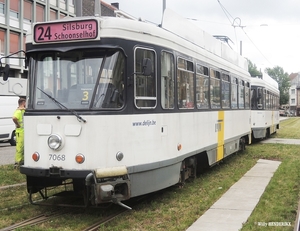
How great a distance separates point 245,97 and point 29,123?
979cm

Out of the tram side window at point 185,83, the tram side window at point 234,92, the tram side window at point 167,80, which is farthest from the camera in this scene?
the tram side window at point 234,92

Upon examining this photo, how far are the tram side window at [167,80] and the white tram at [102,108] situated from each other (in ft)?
0.06

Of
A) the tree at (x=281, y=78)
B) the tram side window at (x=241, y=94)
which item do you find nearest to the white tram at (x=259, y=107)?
the tram side window at (x=241, y=94)

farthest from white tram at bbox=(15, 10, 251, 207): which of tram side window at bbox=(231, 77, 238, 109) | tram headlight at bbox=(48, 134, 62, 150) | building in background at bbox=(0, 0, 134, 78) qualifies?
building in background at bbox=(0, 0, 134, 78)

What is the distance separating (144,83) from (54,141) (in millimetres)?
1688

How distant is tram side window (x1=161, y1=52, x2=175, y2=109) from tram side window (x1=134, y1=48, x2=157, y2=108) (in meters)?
0.28

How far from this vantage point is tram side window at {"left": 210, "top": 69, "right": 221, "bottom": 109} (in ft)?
34.1

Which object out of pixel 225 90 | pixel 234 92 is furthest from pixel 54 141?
pixel 234 92

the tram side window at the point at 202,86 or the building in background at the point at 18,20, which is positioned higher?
the building in background at the point at 18,20

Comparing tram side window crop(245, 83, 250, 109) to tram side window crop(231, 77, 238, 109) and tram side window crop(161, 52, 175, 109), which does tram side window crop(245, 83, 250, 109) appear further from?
tram side window crop(161, 52, 175, 109)

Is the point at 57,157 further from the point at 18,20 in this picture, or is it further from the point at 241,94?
the point at 18,20

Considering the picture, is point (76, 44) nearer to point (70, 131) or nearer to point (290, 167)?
point (70, 131)

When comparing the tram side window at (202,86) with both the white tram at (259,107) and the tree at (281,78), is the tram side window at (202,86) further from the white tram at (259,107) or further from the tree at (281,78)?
the tree at (281,78)

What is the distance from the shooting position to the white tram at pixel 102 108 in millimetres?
6242
